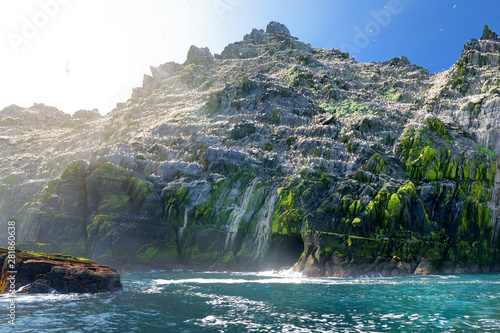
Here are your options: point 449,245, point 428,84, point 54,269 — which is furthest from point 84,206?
point 428,84

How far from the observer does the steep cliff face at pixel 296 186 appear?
2923 inches

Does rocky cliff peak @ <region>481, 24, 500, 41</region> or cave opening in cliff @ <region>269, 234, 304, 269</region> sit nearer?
cave opening in cliff @ <region>269, 234, 304, 269</region>

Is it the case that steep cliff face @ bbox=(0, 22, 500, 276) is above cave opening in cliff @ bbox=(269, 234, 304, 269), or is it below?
above

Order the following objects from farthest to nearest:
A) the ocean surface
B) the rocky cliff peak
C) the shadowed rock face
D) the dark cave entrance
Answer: the rocky cliff peak, the dark cave entrance, the shadowed rock face, the ocean surface

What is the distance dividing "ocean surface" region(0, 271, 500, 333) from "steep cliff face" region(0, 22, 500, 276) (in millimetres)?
31314

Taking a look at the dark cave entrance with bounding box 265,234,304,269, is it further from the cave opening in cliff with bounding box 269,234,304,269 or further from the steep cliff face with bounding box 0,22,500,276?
the steep cliff face with bounding box 0,22,500,276

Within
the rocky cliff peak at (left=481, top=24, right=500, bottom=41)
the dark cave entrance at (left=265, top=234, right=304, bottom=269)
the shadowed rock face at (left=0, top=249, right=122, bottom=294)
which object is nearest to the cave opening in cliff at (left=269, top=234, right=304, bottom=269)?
the dark cave entrance at (left=265, top=234, right=304, bottom=269)

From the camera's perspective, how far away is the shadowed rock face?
123 feet

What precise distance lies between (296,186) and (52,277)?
58535mm

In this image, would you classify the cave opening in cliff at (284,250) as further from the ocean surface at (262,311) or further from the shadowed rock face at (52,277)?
the shadowed rock face at (52,277)

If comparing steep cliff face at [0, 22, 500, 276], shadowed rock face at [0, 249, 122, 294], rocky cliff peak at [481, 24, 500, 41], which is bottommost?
shadowed rock face at [0, 249, 122, 294]

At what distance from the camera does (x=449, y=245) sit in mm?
73938

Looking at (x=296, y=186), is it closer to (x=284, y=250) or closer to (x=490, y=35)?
(x=284, y=250)

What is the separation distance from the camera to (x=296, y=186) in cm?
8556
